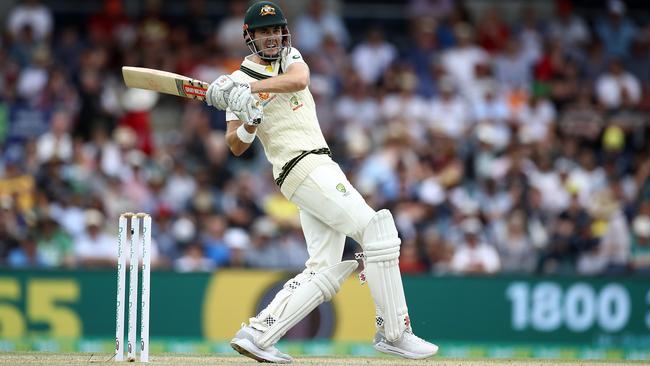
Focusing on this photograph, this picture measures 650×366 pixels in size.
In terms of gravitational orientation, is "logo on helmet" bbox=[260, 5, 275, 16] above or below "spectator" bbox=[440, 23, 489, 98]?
below

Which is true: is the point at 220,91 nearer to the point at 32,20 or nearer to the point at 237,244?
the point at 237,244

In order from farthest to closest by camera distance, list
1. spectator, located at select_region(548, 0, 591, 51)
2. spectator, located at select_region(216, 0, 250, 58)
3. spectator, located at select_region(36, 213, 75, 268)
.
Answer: spectator, located at select_region(548, 0, 591, 51)
spectator, located at select_region(216, 0, 250, 58)
spectator, located at select_region(36, 213, 75, 268)

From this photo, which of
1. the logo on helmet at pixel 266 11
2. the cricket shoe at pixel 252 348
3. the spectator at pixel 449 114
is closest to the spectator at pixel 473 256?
the spectator at pixel 449 114

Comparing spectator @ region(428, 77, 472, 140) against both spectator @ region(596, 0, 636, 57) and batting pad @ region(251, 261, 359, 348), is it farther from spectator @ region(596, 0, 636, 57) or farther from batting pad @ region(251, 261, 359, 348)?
batting pad @ region(251, 261, 359, 348)

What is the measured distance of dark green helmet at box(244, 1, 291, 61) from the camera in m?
5.79

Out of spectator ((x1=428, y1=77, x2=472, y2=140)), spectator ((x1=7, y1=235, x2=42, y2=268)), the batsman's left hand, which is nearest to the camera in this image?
the batsman's left hand

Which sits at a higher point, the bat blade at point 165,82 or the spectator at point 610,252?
the bat blade at point 165,82

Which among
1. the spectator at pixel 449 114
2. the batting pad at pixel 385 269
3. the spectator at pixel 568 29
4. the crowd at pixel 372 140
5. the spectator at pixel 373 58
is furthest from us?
the spectator at pixel 568 29

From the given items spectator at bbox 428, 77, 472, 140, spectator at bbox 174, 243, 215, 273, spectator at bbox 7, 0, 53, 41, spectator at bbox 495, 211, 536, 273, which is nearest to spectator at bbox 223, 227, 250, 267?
spectator at bbox 174, 243, 215, 273

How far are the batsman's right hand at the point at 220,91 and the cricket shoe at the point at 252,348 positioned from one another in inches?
43.2

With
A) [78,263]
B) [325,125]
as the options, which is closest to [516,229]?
[325,125]

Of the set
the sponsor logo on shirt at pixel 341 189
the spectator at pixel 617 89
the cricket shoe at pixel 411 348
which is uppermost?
the spectator at pixel 617 89

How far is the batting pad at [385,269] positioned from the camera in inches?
224

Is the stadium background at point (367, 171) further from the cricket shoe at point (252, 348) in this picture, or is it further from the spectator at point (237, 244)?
the cricket shoe at point (252, 348)
